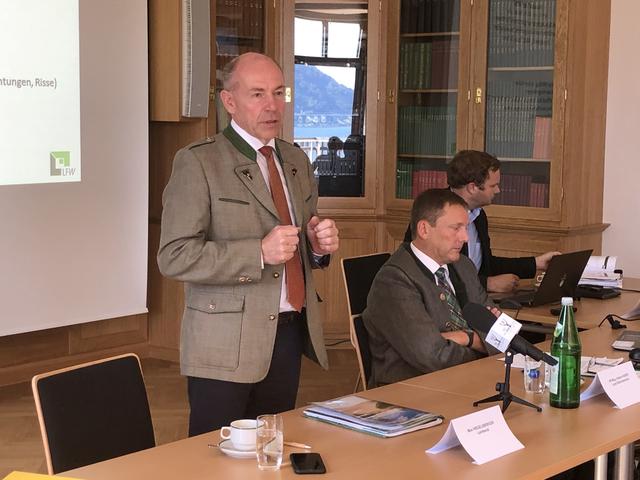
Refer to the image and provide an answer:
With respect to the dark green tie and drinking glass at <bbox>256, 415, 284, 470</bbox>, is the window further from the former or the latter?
drinking glass at <bbox>256, 415, 284, 470</bbox>

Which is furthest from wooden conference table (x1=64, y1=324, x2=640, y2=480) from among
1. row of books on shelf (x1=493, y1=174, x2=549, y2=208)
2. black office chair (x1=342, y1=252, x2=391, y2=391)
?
row of books on shelf (x1=493, y1=174, x2=549, y2=208)

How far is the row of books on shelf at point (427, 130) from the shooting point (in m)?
6.99

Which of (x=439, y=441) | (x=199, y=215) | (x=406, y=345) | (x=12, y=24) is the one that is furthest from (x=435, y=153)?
(x=439, y=441)

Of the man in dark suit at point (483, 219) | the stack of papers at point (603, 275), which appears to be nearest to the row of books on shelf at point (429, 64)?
the man in dark suit at point (483, 219)

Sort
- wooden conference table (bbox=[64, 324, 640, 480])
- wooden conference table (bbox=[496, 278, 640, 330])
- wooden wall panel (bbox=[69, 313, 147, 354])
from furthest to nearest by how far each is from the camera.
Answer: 1. wooden wall panel (bbox=[69, 313, 147, 354])
2. wooden conference table (bbox=[496, 278, 640, 330])
3. wooden conference table (bbox=[64, 324, 640, 480])

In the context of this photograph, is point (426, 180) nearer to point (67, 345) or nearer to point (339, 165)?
point (339, 165)

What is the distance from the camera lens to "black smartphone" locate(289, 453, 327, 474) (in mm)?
2270

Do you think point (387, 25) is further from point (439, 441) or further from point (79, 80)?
point (439, 441)

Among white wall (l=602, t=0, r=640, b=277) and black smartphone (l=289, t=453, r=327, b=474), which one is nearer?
black smartphone (l=289, t=453, r=327, b=474)

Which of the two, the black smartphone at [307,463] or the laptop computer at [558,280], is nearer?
the black smartphone at [307,463]

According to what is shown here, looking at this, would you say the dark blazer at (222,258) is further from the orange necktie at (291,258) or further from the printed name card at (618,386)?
the printed name card at (618,386)

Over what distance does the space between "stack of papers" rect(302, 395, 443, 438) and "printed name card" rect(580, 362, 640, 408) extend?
0.52 m

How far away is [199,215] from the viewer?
9.98 ft

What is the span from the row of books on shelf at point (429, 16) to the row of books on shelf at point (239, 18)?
1006mm
